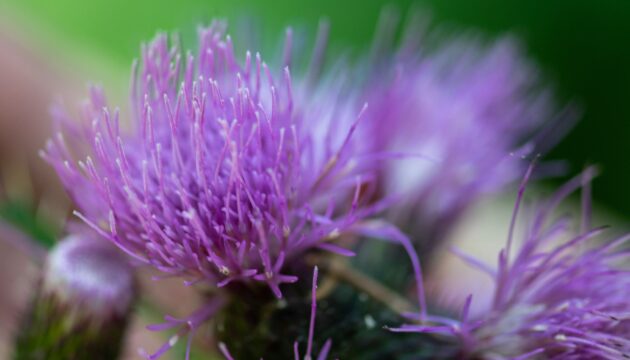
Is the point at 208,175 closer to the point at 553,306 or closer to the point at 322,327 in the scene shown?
the point at 322,327

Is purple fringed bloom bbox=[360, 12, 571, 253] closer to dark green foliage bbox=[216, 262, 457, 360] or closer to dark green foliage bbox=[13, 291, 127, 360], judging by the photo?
dark green foliage bbox=[216, 262, 457, 360]

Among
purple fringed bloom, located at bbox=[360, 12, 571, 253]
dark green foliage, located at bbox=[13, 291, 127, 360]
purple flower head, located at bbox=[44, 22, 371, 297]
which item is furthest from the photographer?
purple fringed bloom, located at bbox=[360, 12, 571, 253]

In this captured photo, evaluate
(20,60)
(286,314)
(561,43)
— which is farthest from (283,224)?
(561,43)

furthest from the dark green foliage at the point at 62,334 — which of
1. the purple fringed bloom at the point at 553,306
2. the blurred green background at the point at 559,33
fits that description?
the blurred green background at the point at 559,33

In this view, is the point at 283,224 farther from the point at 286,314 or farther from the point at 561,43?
the point at 561,43

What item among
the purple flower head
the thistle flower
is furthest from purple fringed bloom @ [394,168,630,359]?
the thistle flower


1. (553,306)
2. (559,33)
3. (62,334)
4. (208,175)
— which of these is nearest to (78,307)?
(62,334)

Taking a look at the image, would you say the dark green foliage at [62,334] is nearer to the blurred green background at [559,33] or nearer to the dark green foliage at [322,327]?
the dark green foliage at [322,327]
